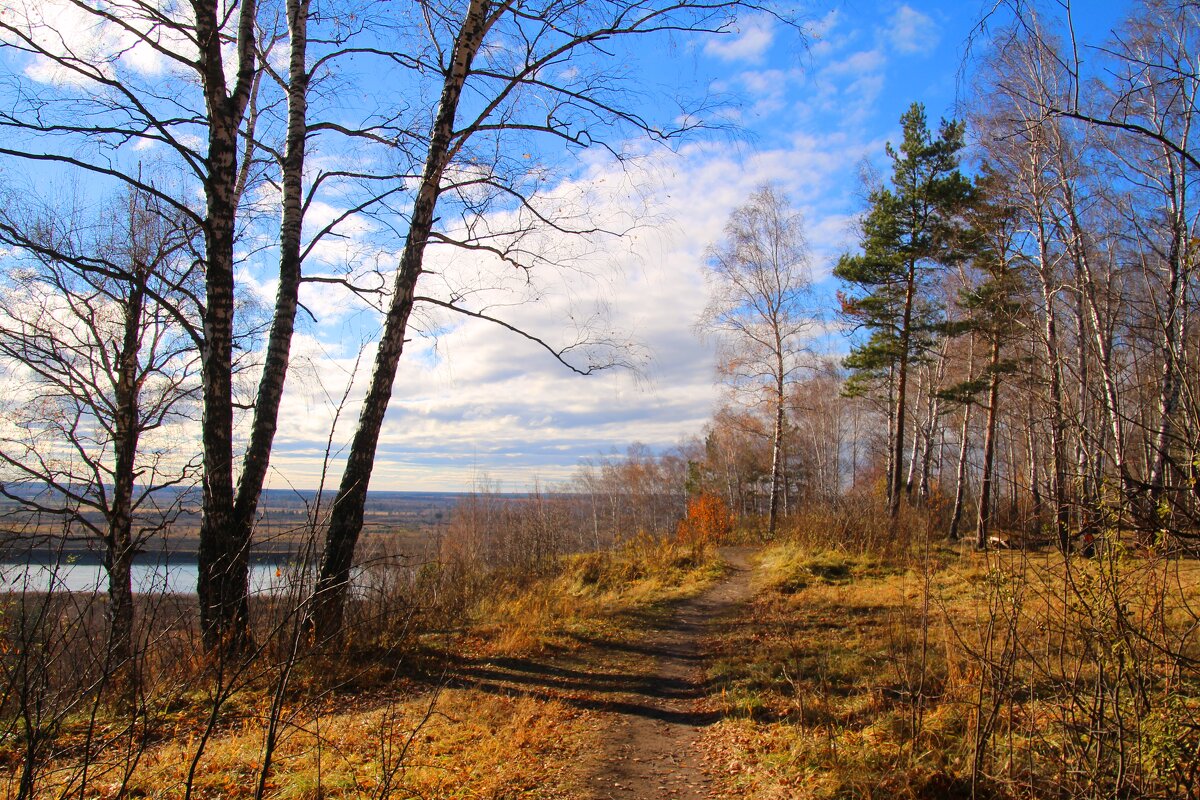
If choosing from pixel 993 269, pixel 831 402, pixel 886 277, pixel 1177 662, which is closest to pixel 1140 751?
pixel 1177 662

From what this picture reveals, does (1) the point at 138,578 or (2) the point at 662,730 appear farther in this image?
(2) the point at 662,730

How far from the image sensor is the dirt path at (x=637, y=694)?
13.1 feet

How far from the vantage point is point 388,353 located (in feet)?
21.1

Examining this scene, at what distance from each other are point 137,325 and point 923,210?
18481mm

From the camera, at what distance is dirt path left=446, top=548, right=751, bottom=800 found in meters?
4.00

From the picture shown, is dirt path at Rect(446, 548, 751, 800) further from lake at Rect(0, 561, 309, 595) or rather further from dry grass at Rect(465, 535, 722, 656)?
lake at Rect(0, 561, 309, 595)

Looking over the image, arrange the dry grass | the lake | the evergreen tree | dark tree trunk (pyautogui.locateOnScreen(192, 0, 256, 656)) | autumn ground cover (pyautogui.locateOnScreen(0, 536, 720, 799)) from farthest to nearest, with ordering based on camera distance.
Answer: the evergreen tree
the dry grass
dark tree trunk (pyautogui.locateOnScreen(192, 0, 256, 656))
autumn ground cover (pyautogui.locateOnScreen(0, 536, 720, 799))
the lake

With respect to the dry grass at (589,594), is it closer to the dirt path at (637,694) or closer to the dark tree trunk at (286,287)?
the dirt path at (637,694)

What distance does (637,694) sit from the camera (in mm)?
5742

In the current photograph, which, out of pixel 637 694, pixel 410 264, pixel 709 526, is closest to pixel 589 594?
pixel 637 694

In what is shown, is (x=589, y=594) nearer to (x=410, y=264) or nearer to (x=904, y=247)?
(x=410, y=264)

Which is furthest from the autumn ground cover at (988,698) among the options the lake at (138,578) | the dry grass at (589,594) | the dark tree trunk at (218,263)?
the dark tree trunk at (218,263)

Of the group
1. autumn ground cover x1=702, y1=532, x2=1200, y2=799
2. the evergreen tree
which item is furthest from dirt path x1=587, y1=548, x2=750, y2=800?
the evergreen tree

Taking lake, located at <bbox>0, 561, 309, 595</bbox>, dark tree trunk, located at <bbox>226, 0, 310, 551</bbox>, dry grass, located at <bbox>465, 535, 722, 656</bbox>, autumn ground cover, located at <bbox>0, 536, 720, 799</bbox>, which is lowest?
dry grass, located at <bbox>465, 535, 722, 656</bbox>
